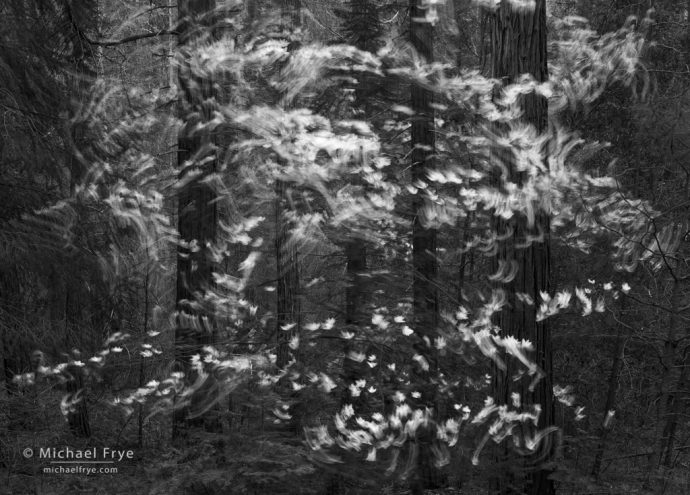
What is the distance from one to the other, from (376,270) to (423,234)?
2.84ft

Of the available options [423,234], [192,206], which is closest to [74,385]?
[192,206]

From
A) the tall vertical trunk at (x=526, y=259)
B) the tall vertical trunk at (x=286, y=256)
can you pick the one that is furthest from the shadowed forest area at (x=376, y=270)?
the tall vertical trunk at (x=286, y=256)

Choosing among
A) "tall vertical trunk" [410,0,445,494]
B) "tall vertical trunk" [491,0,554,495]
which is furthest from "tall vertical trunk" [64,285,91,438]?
"tall vertical trunk" [491,0,554,495]

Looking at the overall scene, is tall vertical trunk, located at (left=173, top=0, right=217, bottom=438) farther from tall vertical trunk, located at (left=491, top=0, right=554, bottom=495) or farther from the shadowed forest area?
tall vertical trunk, located at (left=491, top=0, right=554, bottom=495)

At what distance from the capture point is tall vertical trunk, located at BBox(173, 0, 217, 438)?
24.3ft

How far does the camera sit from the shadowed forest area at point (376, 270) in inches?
200

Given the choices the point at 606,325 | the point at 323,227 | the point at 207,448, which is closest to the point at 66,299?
the point at 207,448

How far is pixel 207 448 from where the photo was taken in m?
5.77

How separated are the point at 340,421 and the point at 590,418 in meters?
4.07

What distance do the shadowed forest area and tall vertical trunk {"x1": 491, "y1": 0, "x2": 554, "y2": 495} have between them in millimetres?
20

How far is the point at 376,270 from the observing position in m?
8.41

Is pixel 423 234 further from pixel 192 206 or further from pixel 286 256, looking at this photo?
pixel 286 256

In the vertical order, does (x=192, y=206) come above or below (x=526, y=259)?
above

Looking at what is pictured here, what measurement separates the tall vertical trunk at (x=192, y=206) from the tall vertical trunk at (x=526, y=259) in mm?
3872
